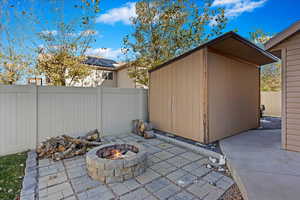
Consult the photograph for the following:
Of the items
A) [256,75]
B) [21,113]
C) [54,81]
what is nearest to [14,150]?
[21,113]

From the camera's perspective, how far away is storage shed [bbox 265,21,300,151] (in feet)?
10.3

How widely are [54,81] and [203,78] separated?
563cm

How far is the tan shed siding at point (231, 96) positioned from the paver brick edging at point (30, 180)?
388cm

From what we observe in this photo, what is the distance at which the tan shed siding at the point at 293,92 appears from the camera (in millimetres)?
3145

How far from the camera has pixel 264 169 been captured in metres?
2.48

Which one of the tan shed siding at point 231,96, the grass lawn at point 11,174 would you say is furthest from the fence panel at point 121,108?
the tan shed siding at point 231,96

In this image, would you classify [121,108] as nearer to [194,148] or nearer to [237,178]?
[194,148]

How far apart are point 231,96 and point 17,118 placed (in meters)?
6.00

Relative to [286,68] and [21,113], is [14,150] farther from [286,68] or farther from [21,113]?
[286,68]

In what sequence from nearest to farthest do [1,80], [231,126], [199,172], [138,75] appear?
[199,172] → [231,126] → [1,80] → [138,75]

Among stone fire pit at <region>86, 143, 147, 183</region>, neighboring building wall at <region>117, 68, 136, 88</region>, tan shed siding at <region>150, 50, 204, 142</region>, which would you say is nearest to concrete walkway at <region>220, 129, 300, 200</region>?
tan shed siding at <region>150, 50, 204, 142</region>

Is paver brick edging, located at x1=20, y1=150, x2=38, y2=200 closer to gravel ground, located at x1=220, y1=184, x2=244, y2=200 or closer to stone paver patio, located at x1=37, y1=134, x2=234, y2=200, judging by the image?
stone paver patio, located at x1=37, y1=134, x2=234, y2=200

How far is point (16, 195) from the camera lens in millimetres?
Result: 2057

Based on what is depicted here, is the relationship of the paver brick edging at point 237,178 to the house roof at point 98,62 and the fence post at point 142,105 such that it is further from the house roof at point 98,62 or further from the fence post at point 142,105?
the house roof at point 98,62
